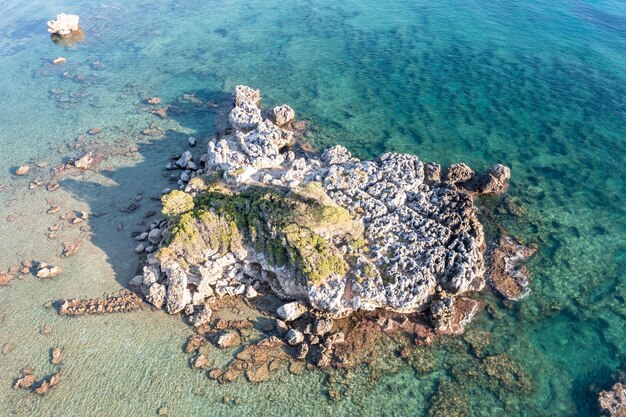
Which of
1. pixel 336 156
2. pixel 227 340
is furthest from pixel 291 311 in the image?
pixel 336 156

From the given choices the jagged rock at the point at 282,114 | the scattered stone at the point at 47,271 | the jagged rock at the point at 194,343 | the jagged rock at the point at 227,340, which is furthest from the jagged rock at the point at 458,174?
the scattered stone at the point at 47,271

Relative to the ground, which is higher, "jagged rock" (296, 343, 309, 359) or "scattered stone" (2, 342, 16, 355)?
"jagged rock" (296, 343, 309, 359)

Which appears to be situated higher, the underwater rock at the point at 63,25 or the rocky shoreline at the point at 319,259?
the underwater rock at the point at 63,25

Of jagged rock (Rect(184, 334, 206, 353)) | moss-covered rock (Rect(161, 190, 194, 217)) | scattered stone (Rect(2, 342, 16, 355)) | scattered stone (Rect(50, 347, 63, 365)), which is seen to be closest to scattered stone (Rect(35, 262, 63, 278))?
scattered stone (Rect(2, 342, 16, 355))

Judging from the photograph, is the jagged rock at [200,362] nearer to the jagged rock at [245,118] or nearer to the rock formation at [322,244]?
the rock formation at [322,244]

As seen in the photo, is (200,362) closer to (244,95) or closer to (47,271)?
(47,271)

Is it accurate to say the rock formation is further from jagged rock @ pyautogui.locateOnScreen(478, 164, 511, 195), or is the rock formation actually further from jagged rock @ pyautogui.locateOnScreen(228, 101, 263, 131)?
jagged rock @ pyautogui.locateOnScreen(228, 101, 263, 131)
